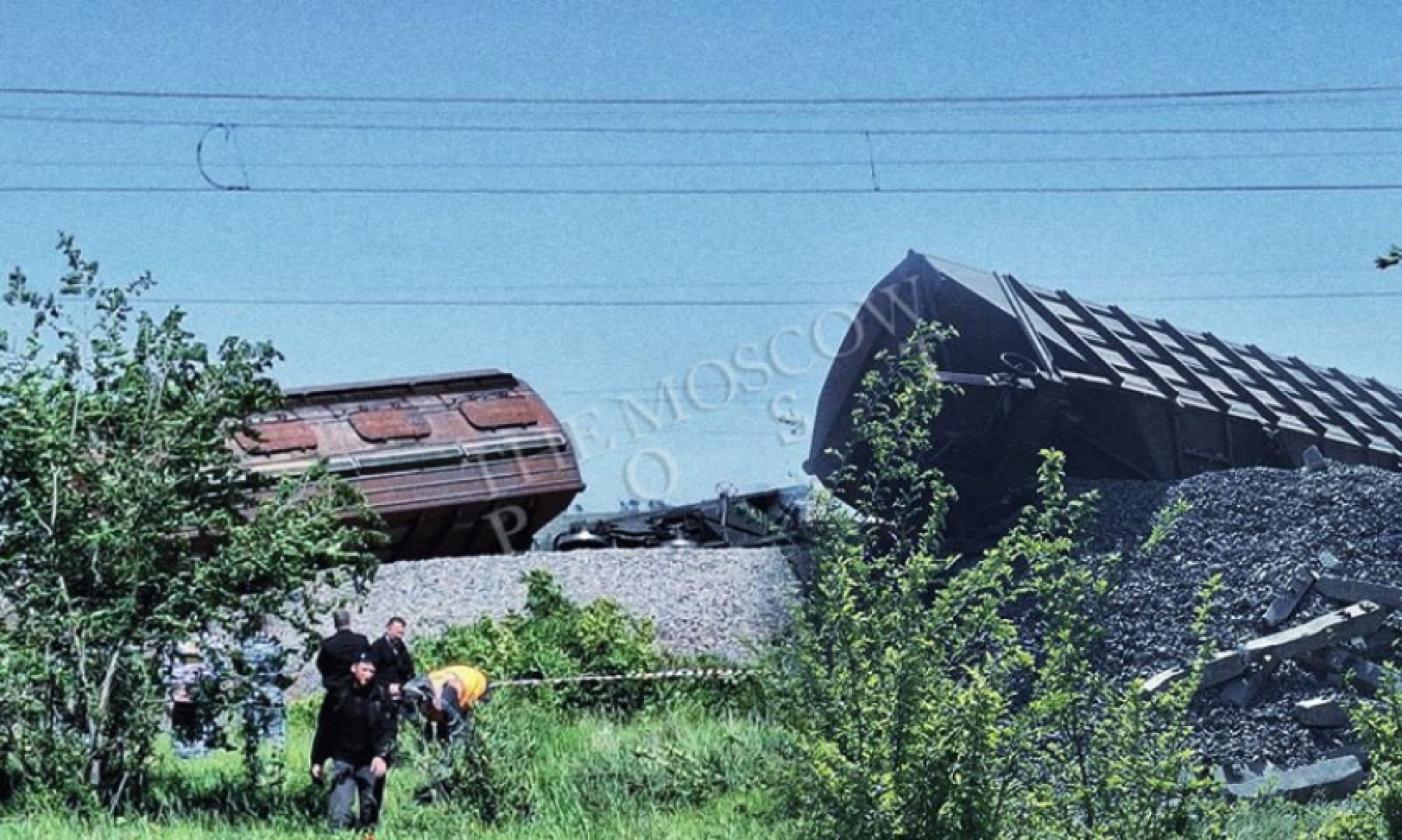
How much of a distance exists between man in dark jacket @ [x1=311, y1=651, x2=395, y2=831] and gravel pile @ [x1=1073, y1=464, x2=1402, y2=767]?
17.4 ft

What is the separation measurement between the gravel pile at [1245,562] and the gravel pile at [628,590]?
4.29 m

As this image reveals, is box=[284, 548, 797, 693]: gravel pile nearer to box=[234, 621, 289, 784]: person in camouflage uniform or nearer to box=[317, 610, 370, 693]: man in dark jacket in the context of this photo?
box=[234, 621, 289, 784]: person in camouflage uniform

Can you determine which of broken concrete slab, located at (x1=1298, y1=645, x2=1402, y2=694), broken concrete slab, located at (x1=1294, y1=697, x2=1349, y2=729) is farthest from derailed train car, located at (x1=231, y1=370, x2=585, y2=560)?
broken concrete slab, located at (x1=1294, y1=697, x2=1349, y2=729)

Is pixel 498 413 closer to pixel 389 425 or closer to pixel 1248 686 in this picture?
pixel 389 425

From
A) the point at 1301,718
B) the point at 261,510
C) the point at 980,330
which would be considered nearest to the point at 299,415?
the point at 980,330

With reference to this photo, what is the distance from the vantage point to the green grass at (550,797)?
31.7ft

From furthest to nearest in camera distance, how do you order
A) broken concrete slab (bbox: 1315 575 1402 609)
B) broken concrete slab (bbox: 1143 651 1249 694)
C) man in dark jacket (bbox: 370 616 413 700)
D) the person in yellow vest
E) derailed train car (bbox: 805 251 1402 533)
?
derailed train car (bbox: 805 251 1402 533)
broken concrete slab (bbox: 1315 575 1402 609)
broken concrete slab (bbox: 1143 651 1249 694)
man in dark jacket (bbox: 370 616 413 700)
the person in yellow vest

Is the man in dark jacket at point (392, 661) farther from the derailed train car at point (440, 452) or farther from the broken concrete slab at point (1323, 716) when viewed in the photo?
the derailed train car at point (440, 452)

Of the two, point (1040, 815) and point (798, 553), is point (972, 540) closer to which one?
point (798, 553)

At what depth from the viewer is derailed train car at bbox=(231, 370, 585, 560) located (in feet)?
69.9

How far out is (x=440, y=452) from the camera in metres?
21.7

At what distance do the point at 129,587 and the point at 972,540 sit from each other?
9.92 meters

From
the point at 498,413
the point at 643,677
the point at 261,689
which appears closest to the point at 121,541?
the point at 261,689

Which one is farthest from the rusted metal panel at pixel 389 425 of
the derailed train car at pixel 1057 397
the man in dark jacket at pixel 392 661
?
the man in dark jacket at pixel 392 661
